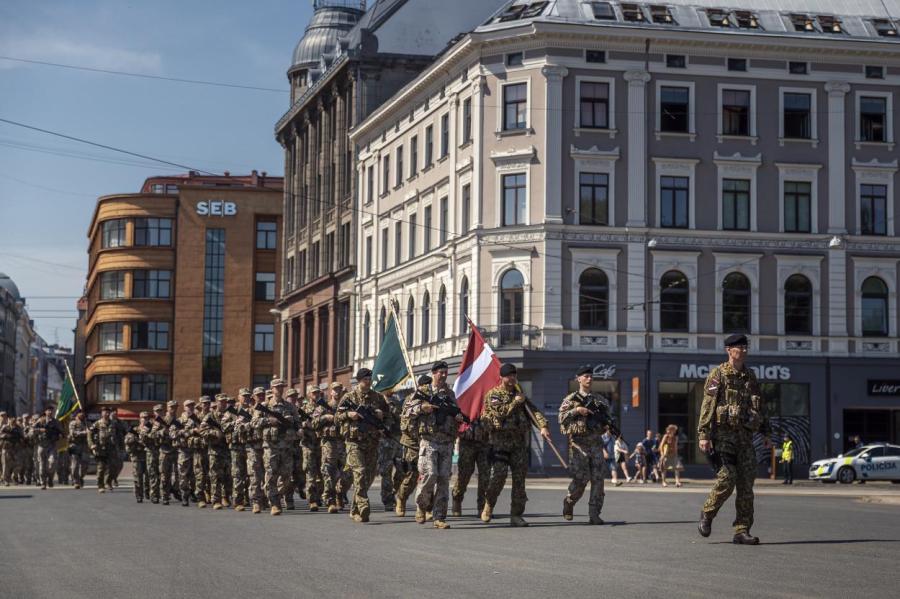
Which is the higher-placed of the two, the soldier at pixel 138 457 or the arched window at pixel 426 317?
the arched window at pixel 426 317

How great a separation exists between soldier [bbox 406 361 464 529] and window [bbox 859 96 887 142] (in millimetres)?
37606

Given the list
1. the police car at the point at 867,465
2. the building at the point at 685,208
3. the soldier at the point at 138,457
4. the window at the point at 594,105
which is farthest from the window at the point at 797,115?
the soldier at the point at 138,457

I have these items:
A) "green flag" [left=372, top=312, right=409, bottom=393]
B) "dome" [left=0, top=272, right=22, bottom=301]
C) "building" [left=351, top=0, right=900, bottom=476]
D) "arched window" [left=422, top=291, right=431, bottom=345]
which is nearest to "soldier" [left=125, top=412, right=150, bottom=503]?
"green flag" [left=372, top=312, right=409, bottom=393]

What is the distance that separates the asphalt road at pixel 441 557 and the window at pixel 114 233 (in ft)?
262

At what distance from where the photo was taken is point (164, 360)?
3853 inches

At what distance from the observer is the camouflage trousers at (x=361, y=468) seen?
20656 millimetres

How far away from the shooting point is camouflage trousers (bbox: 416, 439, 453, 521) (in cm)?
1905

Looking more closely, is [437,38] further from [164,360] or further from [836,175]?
[164,360]

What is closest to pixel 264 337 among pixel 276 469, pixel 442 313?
pixel 442 313

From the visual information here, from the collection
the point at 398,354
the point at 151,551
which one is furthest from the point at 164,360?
the point at 151,551

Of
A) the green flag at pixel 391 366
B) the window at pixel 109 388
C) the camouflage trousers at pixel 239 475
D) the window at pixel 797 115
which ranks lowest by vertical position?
the camouflage trousers at pixel 239 475

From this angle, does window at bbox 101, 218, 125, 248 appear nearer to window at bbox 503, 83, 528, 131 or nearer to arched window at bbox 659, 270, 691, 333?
window at bbox 503, 83, 528, 131

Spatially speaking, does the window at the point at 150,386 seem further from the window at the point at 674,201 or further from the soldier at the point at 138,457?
the soldier at the point at 138,457

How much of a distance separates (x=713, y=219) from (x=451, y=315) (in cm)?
1049
